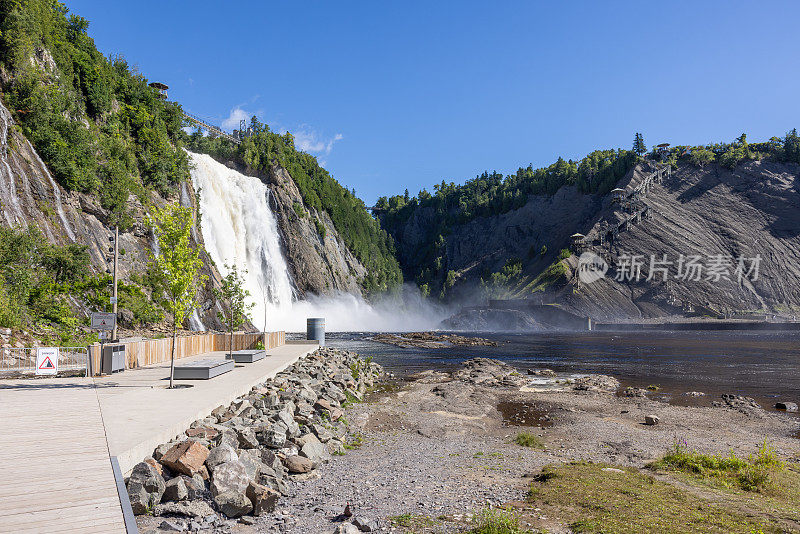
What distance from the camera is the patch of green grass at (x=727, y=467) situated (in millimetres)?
11703

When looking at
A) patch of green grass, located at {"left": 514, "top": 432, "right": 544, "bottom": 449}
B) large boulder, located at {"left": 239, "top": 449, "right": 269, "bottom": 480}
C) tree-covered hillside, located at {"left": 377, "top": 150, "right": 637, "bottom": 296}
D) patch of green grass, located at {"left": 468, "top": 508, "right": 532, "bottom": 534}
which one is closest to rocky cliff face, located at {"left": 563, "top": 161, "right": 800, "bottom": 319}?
tree-covered hillside, located at {"left": 377, "top": 150, "right": 637, "bottom": 296}

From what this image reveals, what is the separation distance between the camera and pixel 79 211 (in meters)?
38.5

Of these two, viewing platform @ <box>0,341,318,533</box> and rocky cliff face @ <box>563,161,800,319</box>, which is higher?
rocky cliff face @ <box>563,161,800,319</box>

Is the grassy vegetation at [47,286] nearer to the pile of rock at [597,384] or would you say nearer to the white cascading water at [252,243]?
the pile of rock at [597,384]

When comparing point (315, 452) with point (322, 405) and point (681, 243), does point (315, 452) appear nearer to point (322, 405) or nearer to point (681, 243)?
point (322, 405)

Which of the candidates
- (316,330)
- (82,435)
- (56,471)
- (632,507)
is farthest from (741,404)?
(316,330)

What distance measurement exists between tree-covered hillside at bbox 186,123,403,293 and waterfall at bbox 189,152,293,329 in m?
12.4

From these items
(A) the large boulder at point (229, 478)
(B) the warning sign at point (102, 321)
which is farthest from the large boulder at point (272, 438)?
(B) the warning sign at point (102, 321)

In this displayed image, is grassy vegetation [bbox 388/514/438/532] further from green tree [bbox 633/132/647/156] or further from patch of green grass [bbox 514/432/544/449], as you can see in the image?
green tree [bbox 633/132/647/156]

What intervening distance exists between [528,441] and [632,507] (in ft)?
21.7

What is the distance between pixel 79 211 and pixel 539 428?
122ft

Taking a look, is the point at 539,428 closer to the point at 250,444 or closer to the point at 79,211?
the point at 250,444

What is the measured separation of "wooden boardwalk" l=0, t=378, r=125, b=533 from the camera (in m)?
6.17

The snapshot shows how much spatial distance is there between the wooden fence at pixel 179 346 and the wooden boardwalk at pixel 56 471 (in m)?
8.13
